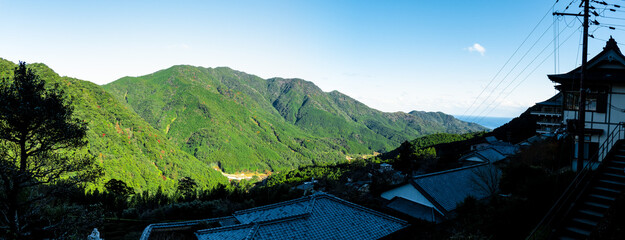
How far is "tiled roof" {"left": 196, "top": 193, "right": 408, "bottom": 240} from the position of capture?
14898 mm

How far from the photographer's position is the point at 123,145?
10431cm

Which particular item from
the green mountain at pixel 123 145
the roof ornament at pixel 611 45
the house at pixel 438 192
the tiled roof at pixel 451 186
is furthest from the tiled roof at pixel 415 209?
the green mountain at pixel 123 145

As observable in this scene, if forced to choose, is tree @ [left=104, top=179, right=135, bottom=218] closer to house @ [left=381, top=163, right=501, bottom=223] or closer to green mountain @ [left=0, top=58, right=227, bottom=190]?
green mountain @ [left=0, top=58, right=227, bottom=190]

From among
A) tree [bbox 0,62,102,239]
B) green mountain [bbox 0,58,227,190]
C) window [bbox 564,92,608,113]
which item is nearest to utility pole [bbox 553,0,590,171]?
window [bbox 564,92,608,113]

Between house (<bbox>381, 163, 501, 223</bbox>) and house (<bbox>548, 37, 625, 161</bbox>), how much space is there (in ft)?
25.5

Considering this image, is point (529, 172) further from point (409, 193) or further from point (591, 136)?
point (409, 193)

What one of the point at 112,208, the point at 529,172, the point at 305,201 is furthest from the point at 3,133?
the point at 112,208

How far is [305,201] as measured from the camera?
1883cm

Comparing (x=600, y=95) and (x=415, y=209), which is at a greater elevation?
(x=600, y=95)

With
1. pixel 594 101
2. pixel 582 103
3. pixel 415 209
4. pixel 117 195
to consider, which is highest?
pixel 594 101

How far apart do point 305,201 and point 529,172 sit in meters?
13.2

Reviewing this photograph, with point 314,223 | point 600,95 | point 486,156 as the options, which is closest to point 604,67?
point 600,95

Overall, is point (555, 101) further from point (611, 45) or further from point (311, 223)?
point (311, 223)

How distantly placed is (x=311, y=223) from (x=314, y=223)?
6.9 inches
